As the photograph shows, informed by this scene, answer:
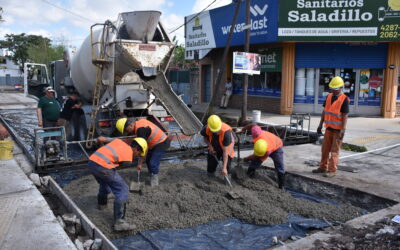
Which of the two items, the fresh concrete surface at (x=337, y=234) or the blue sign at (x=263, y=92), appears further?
the blue sign at (x=263, y=92)

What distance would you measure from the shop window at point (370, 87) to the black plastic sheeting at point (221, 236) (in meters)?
10.9

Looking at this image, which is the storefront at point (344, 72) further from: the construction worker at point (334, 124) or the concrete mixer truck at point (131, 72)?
the construction worker at point (334, 124)

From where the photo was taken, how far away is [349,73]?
14.4m

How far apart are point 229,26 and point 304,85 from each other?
14.9 feet

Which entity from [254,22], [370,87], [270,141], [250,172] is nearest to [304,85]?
[370,87]

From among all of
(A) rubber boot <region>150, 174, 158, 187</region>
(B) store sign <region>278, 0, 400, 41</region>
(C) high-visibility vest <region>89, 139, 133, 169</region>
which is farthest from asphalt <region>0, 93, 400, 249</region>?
(B) store sign <region>278, 0, 400, 41</region>

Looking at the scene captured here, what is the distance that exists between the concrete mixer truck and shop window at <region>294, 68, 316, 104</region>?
8091mm

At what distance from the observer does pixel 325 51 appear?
1445cm

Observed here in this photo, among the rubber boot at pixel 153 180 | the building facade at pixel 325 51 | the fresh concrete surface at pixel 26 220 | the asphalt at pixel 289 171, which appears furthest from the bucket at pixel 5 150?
the building facade at pixel 325 51

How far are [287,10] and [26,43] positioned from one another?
54717 mm

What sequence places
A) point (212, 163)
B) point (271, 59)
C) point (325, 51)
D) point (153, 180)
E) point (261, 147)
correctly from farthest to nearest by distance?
point (271, 59) < point (325, 51) < point (212, 163) < point (153, 180) < point (261, 147)

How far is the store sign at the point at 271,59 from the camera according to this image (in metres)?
15.3

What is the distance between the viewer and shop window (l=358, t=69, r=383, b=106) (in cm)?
1409

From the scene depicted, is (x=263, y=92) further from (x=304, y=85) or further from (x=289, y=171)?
(x=289, y=171)
